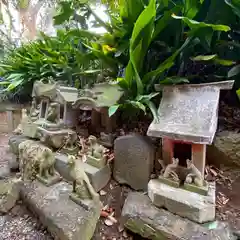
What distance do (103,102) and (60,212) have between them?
2.08 ft

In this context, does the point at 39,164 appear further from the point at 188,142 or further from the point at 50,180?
the point at 188,142

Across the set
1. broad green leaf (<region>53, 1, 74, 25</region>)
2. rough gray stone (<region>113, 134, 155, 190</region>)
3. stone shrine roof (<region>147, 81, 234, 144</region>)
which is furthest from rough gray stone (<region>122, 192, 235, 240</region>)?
broad green leaf (<region>53, 1, 74, 25</region>)

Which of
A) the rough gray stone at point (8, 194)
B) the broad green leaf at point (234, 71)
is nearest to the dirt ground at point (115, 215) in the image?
the rough gray stone at point (8, 194)

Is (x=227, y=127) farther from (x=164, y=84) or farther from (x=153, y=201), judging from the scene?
(x=153, y=201)

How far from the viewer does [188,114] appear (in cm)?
97

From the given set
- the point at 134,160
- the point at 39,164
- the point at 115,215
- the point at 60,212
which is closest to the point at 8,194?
the point at 39,164

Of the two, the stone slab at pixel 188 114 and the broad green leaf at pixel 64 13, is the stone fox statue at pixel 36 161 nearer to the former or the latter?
the stone slab at pixel 188 114

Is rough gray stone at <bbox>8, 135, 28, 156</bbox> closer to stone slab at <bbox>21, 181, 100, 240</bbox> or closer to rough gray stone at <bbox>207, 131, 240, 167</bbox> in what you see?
stone slab at <bbox>21, 181, 100, 240</bbox>

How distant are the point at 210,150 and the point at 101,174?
0.65 metres

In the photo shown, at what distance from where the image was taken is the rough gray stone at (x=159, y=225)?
85 cm

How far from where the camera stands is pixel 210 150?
3.88ft

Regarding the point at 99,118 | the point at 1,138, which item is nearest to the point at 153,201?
the point at 99,118

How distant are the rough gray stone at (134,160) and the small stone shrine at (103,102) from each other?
0.18 meters

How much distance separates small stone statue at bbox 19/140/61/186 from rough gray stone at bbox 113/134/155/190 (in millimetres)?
391
